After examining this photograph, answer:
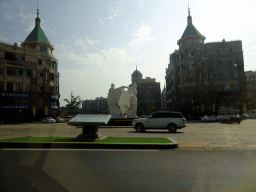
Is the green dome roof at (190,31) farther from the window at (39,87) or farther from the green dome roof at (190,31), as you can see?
the window at (39,87)

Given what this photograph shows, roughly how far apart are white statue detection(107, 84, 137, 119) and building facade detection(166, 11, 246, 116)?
26.9 m

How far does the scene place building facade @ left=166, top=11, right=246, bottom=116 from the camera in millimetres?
51781

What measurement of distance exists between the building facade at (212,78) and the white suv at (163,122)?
124 ft

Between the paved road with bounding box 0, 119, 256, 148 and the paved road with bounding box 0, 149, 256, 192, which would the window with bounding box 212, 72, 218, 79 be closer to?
the paved road with bounding box 0, 119, 256, 148

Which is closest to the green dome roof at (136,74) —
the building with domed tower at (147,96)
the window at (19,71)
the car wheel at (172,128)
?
the building with domed tower at (147,96)

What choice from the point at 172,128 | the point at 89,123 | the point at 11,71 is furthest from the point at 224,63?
the point at 89,123

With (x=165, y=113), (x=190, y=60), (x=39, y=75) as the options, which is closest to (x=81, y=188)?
(x=165, y=113)

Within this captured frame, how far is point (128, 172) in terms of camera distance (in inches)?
224

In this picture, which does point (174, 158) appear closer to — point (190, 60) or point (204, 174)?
point (204, 174)

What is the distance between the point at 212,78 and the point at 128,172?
173 feet

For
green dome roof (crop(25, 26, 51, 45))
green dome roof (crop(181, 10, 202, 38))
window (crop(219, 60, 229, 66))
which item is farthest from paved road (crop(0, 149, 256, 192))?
green dome roof (crop(181, 10, 202, 38))

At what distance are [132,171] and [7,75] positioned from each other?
45529 millimetres

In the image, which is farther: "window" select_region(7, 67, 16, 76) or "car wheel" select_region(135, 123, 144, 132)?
"window" select_region(7, 67, 16, 76)

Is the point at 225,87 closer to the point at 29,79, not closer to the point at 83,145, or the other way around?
the point at 29,79
